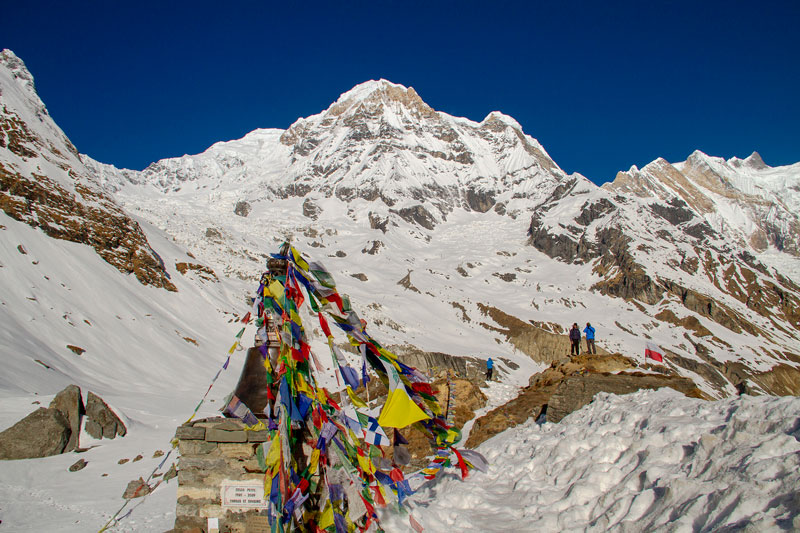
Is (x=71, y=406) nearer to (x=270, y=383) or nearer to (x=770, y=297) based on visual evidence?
(x=270, y=383)

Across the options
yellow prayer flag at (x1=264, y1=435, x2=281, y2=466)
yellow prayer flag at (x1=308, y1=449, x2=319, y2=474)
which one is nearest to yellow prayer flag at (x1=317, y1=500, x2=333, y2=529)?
yellow prayer flag at (x1=308, y1=449, x2=319, y2=474)

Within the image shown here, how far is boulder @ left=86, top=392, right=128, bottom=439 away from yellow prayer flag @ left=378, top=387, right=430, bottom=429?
10736mm

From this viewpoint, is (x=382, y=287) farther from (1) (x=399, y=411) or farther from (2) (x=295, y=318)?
(1) (x=399, y=411)

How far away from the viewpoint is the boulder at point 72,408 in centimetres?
1077

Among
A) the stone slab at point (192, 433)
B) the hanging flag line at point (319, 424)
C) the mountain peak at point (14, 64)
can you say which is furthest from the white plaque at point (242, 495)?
the mountain peak at point (14, 64)

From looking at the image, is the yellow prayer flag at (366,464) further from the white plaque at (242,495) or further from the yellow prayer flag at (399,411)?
the white plaque at (242,495)

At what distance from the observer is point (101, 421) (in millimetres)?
11500

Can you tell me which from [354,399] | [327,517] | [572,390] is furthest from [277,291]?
[572,390]

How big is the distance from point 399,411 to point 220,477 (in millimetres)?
3254

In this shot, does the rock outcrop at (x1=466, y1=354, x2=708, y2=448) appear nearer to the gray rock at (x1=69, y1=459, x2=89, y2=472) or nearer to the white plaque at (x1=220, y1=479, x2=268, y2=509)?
the white plaque at (x1=220, y1=479, x2=268, y2=509)

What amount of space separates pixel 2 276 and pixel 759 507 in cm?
2811

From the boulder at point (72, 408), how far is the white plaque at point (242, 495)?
7.38 metres

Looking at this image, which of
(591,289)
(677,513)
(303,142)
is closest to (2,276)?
(677,513)

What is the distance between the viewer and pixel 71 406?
439 inches
